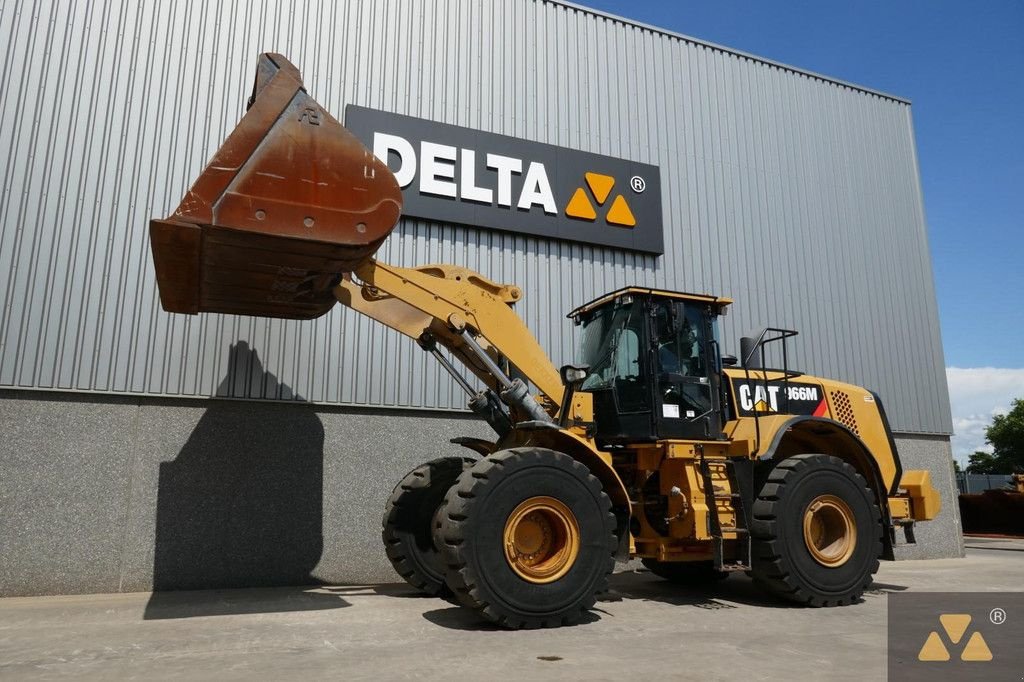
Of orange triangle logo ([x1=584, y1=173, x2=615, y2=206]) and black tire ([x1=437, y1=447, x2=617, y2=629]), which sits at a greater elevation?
orange triangle logo ([x1=584, y1=173, x2=615, y2=206])

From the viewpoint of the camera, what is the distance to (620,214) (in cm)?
1268

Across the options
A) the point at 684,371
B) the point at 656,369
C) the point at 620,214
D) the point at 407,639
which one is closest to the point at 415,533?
the point at 407,639

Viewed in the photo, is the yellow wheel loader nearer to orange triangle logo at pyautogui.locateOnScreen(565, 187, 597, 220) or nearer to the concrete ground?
the concrete ground

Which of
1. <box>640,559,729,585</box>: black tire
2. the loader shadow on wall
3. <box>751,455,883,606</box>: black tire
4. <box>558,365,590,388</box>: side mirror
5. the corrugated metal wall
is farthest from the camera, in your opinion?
<box>640,559,729,585</box>: black tire

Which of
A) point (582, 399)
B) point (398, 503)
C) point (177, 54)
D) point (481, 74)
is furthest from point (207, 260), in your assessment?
point (481, 74)

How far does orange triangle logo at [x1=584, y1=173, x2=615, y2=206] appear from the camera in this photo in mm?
12539

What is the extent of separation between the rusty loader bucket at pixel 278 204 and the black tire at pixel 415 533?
285cm

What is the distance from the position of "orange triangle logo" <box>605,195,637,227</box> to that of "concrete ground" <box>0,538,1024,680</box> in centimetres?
653

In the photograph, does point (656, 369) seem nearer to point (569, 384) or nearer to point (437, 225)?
point (569, 384)

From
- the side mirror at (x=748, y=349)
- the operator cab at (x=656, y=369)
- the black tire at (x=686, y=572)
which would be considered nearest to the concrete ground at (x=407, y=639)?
the black tire at (x=686, y=572)

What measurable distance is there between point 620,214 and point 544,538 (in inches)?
292

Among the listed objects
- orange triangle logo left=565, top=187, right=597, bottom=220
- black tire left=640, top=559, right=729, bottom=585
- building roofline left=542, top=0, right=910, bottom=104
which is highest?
building roofline left=542, top=0, right=910, bottom=104

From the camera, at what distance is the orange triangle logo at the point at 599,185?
1254 centimetres

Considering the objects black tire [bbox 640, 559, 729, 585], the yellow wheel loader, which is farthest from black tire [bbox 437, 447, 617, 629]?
black tire [bbox 640, 559, 729, 585]
